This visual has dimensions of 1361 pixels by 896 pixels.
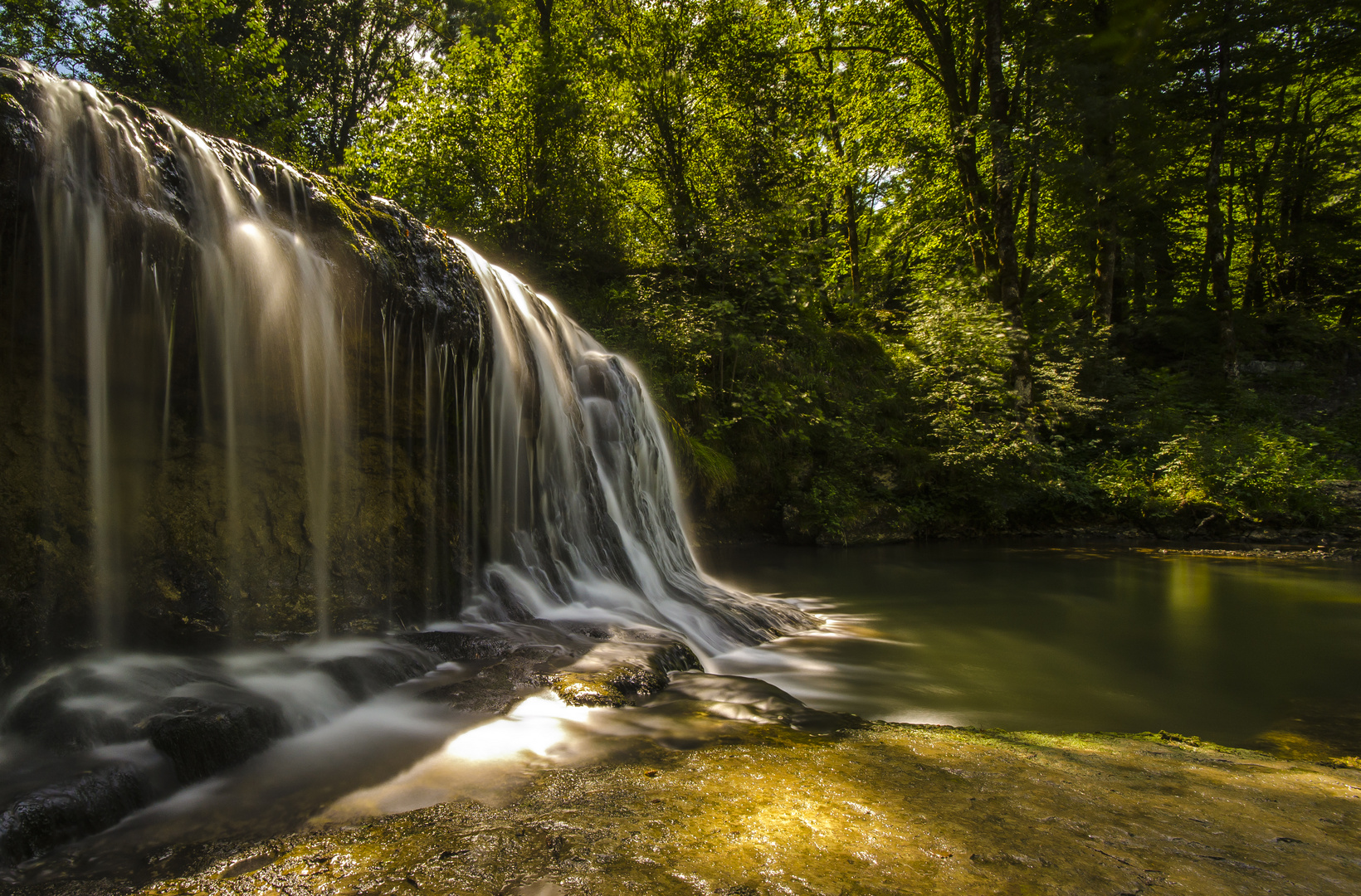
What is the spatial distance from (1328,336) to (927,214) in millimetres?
10860

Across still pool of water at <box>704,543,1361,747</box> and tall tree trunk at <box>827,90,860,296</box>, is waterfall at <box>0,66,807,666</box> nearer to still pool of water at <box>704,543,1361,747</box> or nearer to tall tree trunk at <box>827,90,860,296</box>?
still pool of water at <box>704,543,1361,747</box>

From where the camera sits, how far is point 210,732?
8.66 ft

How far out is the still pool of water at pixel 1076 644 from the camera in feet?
13.8

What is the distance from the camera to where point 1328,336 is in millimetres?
17203

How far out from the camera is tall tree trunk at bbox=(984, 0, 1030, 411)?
1320 cm

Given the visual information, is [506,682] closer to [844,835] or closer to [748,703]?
[748,703]

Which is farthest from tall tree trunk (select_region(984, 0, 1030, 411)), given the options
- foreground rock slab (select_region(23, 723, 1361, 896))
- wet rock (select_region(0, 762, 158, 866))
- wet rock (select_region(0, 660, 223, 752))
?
wet rock (select_region(0, 762, 158, 866))

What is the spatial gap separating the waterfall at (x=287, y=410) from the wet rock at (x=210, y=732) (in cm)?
125

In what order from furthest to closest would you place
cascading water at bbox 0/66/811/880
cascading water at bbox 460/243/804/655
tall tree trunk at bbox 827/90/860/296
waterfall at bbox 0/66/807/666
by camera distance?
tall tree trunk at bbox 827/90/860/296
cascading water at bbox 460/243/804/655
waterfall at bbox 0/66/807/666
cascading water at bbox 0/66/811/880

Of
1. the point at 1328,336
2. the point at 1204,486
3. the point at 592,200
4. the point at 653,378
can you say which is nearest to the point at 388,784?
the point at 653,378

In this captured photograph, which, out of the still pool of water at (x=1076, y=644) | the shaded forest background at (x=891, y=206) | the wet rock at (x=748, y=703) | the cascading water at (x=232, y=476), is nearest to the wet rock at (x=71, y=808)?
the cascading water at (x=232, y=476)

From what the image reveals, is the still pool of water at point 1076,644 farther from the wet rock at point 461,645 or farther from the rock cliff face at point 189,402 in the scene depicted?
the rock cliff face at point 189,402

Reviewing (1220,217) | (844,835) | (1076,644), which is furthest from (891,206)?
(844,835)

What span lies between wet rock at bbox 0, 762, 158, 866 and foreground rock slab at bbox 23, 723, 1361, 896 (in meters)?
0.34
